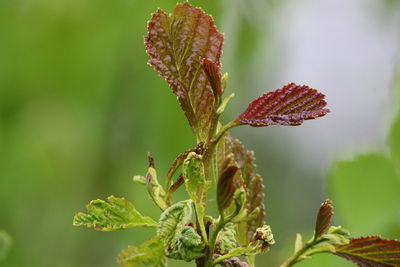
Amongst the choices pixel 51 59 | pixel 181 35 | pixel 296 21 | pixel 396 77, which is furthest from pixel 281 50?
pixel 181 35

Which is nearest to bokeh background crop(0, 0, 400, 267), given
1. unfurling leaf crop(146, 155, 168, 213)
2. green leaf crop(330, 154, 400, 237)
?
green leaf crop(330, 154, 400, 237)

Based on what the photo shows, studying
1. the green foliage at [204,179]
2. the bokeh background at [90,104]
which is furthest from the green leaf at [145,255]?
the bokeh background at [90,104]

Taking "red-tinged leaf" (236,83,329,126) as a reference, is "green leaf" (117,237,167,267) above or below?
below

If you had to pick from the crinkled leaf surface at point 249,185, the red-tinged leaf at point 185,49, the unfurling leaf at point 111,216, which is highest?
the red-tinged leaf at point 185,49

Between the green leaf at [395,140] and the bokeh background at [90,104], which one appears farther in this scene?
the bokeh background at [90,104]

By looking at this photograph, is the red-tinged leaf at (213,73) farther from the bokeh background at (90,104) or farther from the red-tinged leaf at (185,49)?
the bokeh background at (90,104)

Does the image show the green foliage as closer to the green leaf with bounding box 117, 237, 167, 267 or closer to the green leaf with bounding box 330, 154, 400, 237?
the green leaf with bounding box 117, 237, 167, 267
